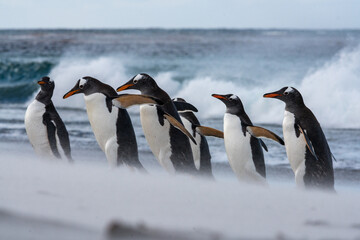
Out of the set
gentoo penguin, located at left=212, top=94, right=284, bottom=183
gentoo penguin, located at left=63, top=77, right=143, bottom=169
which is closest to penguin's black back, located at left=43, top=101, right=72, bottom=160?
gentoo penguin, located at left=63, top=77, right=143, bottom=169

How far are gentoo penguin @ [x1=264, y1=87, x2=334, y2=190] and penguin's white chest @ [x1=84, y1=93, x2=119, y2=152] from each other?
0.83 m

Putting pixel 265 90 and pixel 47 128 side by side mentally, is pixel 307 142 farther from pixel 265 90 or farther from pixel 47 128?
pixel 265 90

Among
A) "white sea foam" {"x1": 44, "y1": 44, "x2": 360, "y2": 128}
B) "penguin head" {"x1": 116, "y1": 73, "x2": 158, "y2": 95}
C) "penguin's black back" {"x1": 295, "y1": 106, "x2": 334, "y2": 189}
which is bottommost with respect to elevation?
"penguin's black back" {"x1": 295, "y1": 106, "x2": 334, "y2": 189}

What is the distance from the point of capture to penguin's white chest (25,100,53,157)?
3.52 m

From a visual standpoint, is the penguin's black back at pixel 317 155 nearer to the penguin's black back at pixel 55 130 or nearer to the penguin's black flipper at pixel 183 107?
the penguin's black flipper at pixel 183 107

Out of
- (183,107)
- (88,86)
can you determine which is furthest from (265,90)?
(88,86)

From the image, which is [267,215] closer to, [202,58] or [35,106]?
[35,106]

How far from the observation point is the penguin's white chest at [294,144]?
3.12 m

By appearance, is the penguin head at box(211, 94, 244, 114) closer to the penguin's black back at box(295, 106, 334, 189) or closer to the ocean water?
the penguin's black back at box(295, 106, 334, 189)

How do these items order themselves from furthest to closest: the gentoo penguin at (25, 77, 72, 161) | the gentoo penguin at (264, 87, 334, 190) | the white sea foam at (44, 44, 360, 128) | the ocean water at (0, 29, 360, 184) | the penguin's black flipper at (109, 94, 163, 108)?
the white sea foam at (44, 44, 360, 128), the ocean water at (0, 29, 360, 184), the gentoo penguin at (25, 77, 72, 161), the gentoo penguin at (264, 87, 334, 190), the penguin's black flipper at (109, 94, 163, 108)

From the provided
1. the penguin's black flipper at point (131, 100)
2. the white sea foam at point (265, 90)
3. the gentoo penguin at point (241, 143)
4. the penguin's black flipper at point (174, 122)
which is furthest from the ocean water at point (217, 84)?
the penguin's black flipper at point (131, 100)

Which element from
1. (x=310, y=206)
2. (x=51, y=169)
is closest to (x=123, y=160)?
(x=51, y=169)

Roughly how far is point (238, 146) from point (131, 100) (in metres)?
0.65

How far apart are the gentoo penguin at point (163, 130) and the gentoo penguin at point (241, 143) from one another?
0.22m
